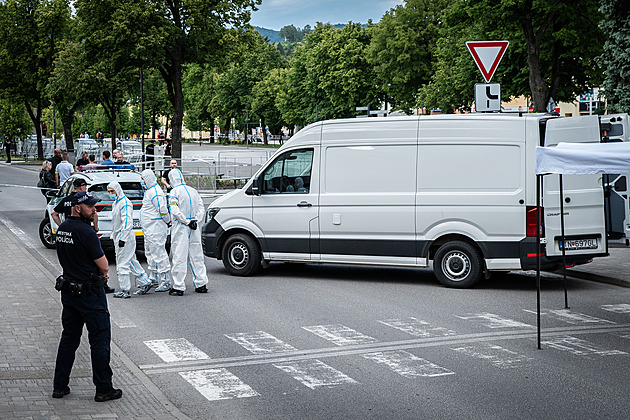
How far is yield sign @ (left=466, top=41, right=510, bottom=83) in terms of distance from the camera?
14.1 metres

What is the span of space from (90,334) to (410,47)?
60817mm

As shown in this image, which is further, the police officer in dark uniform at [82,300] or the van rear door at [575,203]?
the van rear door at [575,203]

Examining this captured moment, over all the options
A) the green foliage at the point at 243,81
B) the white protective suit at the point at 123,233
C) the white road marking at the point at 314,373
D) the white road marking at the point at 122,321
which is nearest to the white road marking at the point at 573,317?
the white road marking at the point at 314,373

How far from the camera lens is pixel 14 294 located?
1227 cm

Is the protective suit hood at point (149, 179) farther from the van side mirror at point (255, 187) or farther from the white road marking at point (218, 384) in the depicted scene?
the white road marking at point (218, 384)

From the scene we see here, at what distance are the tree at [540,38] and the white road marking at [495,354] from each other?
2298 cm

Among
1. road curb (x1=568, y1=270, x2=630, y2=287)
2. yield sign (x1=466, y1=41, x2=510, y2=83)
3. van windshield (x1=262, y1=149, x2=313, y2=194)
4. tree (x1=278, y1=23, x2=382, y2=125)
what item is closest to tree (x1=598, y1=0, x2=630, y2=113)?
yield sign (x1=466, y1=41, x2=510, y2=83)

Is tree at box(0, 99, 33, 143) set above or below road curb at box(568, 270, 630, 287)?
above

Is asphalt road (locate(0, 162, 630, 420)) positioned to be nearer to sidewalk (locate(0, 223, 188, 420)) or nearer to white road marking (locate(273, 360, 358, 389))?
white road marking (locate(273, 360, 358, 389))

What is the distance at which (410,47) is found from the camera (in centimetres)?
6569

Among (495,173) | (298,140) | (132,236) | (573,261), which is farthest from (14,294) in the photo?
(573,261)

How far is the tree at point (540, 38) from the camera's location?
31.0m

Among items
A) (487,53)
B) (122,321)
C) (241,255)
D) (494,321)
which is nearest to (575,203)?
(487,53)

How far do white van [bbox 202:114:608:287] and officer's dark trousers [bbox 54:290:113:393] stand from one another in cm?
704
